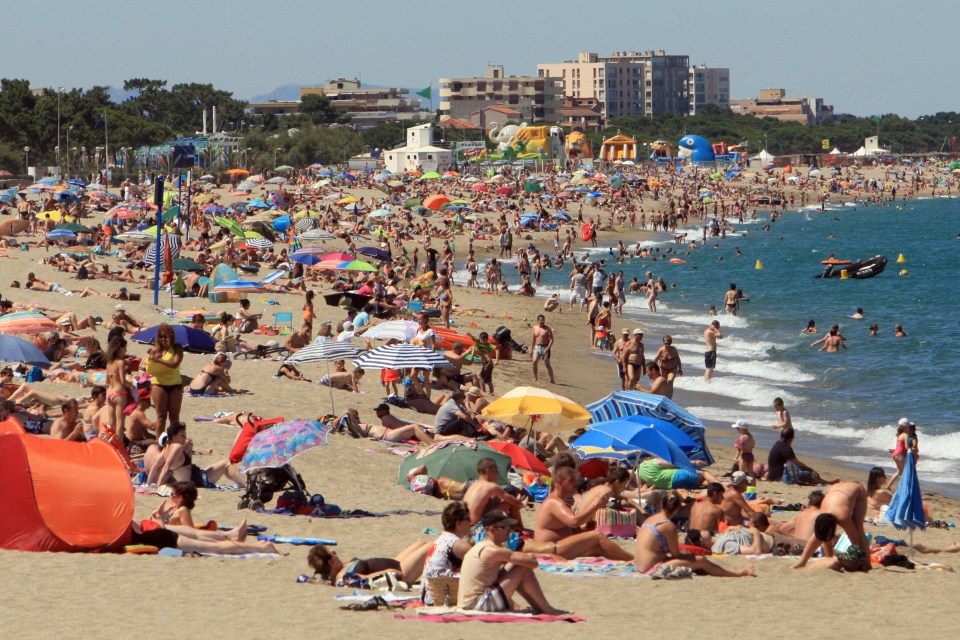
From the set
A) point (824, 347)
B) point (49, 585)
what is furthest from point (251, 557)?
point (824, 347)

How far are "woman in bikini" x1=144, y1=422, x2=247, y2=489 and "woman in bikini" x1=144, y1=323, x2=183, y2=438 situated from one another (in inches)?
34.3

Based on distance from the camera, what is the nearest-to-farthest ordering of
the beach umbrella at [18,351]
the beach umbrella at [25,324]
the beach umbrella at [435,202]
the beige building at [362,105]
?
the beach umbrella at [18,351]
the beach umbrella at [25,324]
the beach umbrella at [435,202]
the beige building at [362,105]

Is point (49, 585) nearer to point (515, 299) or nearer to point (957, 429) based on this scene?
point (957, 429)

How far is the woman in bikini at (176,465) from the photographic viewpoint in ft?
34.2

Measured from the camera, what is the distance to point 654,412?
1247cm

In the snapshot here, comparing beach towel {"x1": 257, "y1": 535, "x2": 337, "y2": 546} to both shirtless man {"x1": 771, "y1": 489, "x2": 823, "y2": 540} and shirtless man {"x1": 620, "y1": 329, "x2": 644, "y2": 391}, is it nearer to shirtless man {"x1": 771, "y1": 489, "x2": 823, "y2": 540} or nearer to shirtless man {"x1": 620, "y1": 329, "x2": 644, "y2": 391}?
shirtless man {"x1": 771, "y1": 489, "x2": 823, "y2": 540}

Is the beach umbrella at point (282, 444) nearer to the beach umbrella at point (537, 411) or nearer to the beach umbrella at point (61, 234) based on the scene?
the beach umbrella at point (537, 411)

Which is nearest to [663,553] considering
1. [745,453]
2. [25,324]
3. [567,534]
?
[567,534]

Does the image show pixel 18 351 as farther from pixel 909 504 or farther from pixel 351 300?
pixel 351 300

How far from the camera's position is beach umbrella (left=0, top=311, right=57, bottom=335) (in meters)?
15.5

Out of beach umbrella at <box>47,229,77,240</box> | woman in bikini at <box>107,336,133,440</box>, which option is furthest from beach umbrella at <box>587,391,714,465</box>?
beach umbrella at <box>47,229,77,240</box>

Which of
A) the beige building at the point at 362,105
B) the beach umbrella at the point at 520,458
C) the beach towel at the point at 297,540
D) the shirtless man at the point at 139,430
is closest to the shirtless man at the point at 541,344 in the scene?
the beach umbrella at the point at 520,458

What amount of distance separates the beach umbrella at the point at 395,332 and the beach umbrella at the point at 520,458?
503 centimetres

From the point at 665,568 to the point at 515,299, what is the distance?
2444cm
